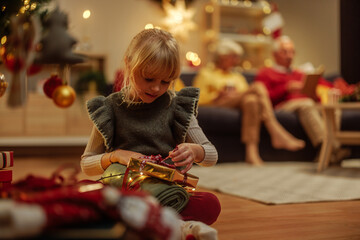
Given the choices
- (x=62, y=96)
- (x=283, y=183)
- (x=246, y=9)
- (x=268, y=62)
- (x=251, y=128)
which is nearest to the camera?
(x=62, y=96)

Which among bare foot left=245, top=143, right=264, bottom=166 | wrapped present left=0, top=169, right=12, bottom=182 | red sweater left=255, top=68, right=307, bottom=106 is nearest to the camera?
wrapped present left=0, top=169, right=12, bottom=182

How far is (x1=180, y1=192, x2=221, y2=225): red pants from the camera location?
88 centimetres

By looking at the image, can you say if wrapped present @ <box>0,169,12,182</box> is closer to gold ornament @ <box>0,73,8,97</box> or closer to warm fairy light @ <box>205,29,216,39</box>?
gold ornament @ <box>0,73,8,97</box>

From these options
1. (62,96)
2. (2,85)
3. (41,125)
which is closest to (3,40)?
(2,85)

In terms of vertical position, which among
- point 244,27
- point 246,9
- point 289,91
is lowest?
point 289,91

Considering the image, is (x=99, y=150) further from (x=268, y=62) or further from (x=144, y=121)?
(x=268, y=62)

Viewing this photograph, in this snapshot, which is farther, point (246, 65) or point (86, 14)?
point (246, 65)

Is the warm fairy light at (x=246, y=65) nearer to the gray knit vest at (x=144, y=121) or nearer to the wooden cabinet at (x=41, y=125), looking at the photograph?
the wooden cabinet at (x=41, y=125)

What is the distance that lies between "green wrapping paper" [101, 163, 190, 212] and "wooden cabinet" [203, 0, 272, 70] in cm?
365

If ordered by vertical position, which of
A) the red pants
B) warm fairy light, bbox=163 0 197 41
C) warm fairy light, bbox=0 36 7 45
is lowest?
the red pants

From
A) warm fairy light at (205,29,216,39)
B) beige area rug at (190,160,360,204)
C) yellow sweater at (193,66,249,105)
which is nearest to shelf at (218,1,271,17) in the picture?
warm fairy light at (205,29,216,39)

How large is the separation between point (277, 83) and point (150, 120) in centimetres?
238

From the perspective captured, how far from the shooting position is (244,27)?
15.7ft

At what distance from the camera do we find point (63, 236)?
459mm
